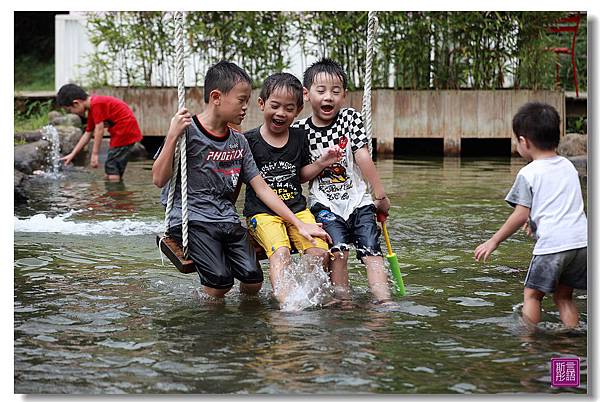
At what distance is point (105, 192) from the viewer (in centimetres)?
945

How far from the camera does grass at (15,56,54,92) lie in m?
18.5

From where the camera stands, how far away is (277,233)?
4.78 metres

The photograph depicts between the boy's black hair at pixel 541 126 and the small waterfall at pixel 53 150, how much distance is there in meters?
7.38

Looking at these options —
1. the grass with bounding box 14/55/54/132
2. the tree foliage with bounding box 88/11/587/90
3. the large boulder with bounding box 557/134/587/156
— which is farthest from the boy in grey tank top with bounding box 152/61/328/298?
the grass with bounding box 14/55/54/132

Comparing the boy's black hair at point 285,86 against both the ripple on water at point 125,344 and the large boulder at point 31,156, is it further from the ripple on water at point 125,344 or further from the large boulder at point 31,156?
the large boulder at point 31,156

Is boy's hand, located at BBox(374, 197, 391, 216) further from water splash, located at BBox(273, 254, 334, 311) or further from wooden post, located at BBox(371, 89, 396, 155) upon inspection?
wooden post, located at BBox(371, 89, 396, 155)

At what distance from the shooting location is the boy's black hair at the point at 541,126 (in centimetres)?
416

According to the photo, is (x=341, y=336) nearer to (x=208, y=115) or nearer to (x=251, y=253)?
(x=251, y=253)

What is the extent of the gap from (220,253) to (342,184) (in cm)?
72

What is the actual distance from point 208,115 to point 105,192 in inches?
195

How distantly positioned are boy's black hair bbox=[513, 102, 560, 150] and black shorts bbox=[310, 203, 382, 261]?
991 millimetres

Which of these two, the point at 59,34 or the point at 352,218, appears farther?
the point at 59,34
